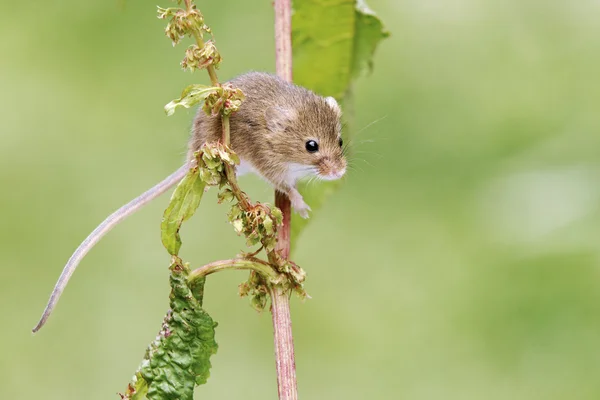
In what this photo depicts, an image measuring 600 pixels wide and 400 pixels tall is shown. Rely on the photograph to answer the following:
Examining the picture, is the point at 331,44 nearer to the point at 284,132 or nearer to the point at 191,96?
the point at 284,132

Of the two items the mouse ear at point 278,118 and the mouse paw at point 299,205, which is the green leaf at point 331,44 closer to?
the mouse paw at point 299,205

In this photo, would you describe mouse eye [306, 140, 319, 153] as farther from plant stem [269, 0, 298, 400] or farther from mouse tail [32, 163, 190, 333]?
plant stem [269, 0, 298, 400]

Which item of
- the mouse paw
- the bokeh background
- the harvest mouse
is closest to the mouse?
the harvest mouse

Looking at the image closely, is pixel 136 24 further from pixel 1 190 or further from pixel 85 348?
pixel 85 348

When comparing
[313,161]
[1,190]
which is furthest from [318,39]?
[1,190]

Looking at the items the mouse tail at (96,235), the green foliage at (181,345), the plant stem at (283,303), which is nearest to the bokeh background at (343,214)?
the mouse tail at (96,235)

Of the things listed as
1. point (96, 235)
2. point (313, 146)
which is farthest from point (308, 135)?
point (96, 235)

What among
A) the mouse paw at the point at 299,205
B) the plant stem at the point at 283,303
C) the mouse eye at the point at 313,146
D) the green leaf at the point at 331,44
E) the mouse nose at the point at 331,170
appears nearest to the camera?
the plant stem at the point at 283,303
